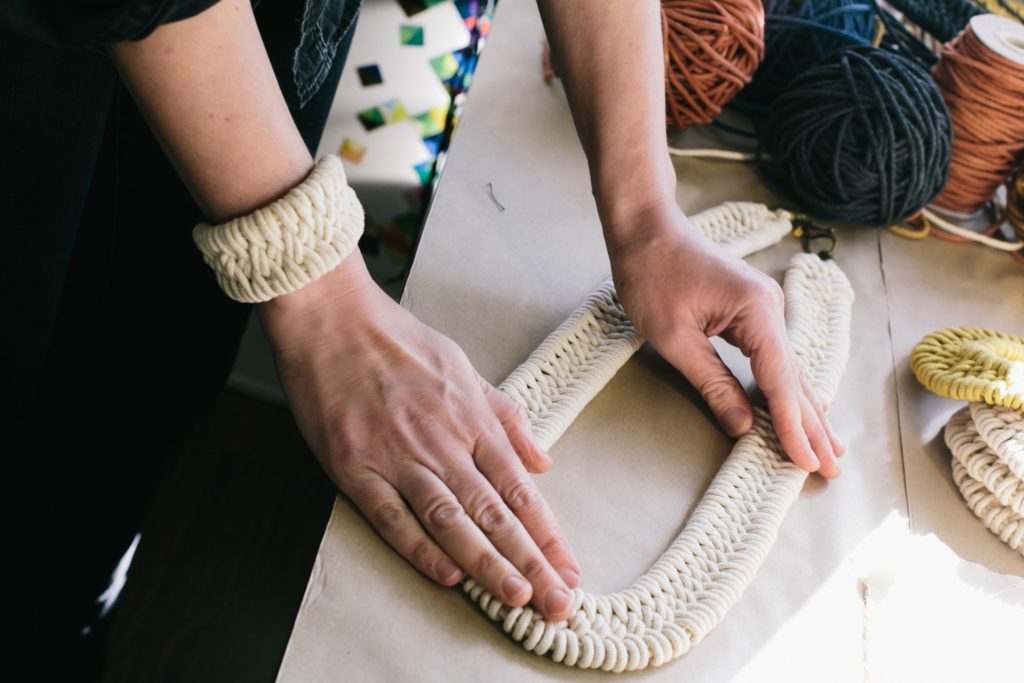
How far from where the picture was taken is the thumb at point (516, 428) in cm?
64

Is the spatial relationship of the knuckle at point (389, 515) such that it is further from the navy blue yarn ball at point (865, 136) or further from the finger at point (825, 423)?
the navy blue yarn ball at point (865, 136)

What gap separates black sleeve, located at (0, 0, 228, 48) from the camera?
0.44 m

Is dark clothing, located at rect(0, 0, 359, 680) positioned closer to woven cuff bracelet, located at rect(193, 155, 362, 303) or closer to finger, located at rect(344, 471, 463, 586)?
woven cuff bracelet, located at rect(193, 155, 362, 303)

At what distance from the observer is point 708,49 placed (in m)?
0.89

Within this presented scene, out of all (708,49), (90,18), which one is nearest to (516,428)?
(90,18)

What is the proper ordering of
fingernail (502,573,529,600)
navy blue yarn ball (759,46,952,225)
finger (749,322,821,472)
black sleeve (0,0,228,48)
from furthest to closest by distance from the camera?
1. navy blue yarn ball (759,46,952,225)
2. finger (749,322,821,472)
3. fingernail (502,573,529,600)
4. black sleeve (0,0,228,48)

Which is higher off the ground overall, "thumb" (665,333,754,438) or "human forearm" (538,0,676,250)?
"human forearm" (538,0,676,250)

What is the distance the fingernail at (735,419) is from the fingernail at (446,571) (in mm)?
260

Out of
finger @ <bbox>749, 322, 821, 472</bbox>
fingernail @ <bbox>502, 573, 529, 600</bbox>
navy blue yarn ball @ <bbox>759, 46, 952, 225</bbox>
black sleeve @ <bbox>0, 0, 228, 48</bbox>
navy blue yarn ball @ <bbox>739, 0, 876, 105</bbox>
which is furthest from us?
navy blue yarn ball @ <bbox>739, 0, 876, 105</bbox>

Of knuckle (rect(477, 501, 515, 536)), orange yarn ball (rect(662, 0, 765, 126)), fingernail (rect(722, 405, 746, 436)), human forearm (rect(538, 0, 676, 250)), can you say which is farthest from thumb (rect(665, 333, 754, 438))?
orange yarn ball (rect(662, 0, 765, 126))

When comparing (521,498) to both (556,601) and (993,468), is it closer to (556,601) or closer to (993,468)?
(556,601)

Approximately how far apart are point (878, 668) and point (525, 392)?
0.30m

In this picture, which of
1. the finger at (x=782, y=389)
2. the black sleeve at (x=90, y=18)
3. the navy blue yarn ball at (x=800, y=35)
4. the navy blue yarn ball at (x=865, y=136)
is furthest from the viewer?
the navy blue yarn ball at (x=800, y=35)

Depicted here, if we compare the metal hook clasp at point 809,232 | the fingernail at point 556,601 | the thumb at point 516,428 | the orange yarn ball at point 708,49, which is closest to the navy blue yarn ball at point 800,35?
the orange yarn ball at point 708,49
